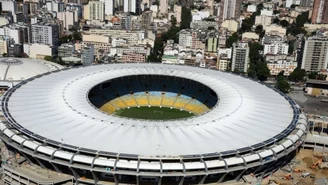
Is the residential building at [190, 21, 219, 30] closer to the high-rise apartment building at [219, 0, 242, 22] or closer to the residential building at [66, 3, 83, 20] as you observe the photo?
the high-rise apartment building at [219, 0, 242, 22]

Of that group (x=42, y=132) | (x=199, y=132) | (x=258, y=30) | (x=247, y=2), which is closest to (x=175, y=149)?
(x=199, y=132)

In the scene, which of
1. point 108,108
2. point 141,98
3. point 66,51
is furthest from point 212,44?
point 108,108

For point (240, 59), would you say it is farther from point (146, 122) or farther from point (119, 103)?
point (146, 122)

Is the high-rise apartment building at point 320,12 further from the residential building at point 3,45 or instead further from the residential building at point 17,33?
the residential building at point 3,45

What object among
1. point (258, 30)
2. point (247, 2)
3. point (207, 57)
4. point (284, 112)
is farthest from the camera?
point (247, 2)

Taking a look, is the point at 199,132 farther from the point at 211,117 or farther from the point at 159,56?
the point at 159,56
